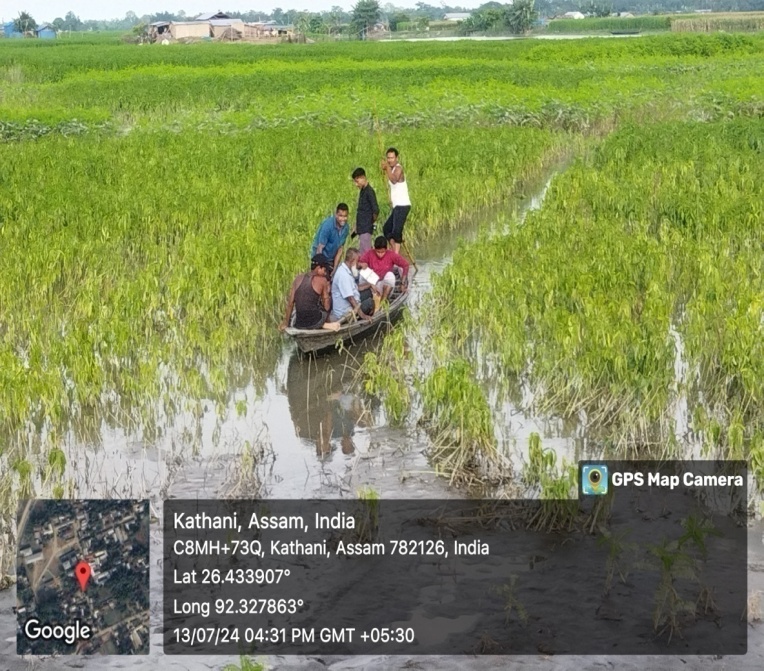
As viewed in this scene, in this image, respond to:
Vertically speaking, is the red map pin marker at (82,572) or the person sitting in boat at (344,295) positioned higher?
the person sitting in boat at (344,295)

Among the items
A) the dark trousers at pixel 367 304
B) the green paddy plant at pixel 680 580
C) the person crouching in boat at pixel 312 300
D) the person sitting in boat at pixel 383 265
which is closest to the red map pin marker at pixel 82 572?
the green paddy plant at pixel 680 580

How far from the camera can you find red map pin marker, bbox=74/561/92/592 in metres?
5.62

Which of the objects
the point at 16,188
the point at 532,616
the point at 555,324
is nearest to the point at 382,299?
the point at 555,324

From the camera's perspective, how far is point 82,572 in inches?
223

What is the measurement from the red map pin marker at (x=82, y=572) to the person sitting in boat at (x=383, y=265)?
5730mm

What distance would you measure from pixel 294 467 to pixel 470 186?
1107cm

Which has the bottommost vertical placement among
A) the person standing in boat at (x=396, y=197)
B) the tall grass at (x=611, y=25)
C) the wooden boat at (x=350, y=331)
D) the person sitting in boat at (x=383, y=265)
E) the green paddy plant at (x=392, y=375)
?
the green paddy plant at (x=392, y=375)

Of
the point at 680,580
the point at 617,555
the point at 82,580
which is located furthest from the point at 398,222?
the point at 82,580

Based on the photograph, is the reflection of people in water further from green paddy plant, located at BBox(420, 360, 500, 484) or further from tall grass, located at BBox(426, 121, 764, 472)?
tall grass, located at BBox(426, 121, 764, 472)

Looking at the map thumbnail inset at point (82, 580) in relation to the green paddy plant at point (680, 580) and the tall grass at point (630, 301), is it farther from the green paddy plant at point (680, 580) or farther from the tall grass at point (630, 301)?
the tall grass at point (630, 301)

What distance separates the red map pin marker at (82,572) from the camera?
562 cm

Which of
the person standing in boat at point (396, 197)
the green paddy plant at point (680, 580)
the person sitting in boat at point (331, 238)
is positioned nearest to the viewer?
the green paddy plant at point (680, 580)
